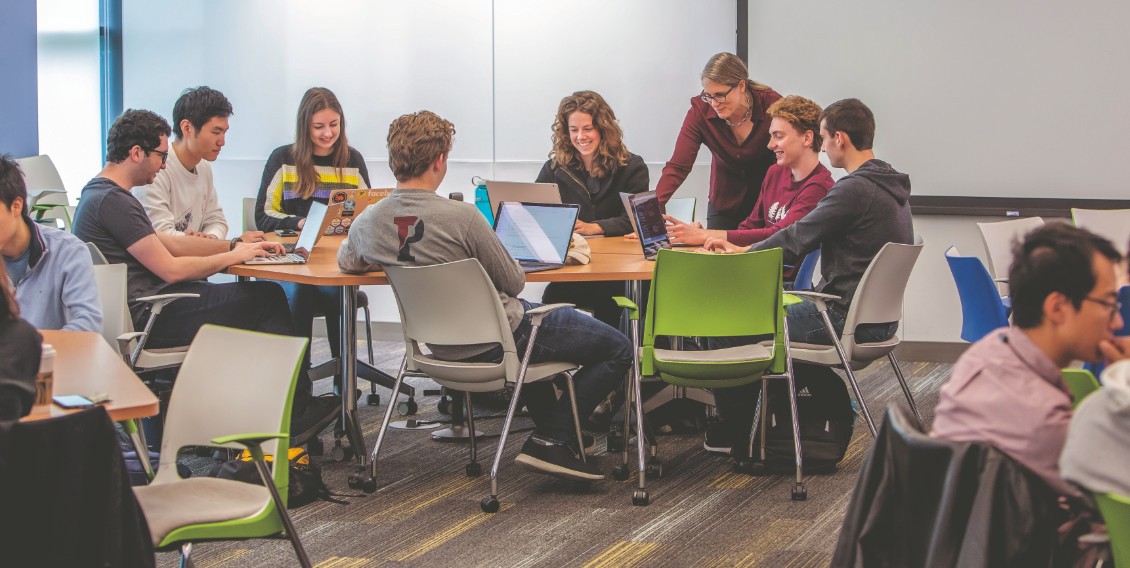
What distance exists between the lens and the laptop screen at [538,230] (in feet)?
13.1

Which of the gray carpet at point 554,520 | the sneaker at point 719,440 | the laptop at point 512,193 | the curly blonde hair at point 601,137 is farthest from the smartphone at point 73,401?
the curly blonde hair at point 601,137

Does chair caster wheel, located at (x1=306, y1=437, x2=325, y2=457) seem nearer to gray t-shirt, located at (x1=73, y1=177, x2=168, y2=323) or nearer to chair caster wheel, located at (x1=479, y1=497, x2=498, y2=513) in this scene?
gray t-shirt, located at (x1=73, y1=177, x2=168, y2=323)

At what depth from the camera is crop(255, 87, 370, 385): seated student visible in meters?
4.97

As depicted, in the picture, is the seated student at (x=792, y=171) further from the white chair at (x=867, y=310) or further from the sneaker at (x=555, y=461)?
the sneaker at (x=555, y=461)

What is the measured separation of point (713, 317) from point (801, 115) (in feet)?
3.75

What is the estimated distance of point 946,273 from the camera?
5906 millimetres

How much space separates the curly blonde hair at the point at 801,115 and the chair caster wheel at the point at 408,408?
1.93m

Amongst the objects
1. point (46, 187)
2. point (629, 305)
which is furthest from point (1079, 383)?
point (46, 187)

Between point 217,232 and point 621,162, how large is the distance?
1.74m

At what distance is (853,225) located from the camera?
4008mm

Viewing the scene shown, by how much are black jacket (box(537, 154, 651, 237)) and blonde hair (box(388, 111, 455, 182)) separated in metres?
1.42

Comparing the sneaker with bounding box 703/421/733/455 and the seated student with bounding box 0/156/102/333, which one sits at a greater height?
the seated student with bounding box 0/156/102/333

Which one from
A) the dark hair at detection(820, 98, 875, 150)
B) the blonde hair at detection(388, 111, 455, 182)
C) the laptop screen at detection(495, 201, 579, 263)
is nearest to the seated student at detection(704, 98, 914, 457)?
the dark hair at detection(820, 98, 875, 150)

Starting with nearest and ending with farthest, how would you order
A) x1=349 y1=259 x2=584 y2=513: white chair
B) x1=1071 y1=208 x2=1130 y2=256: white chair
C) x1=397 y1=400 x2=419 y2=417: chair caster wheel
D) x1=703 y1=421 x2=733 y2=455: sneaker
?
x1=349 y1=259 x2=584 y2=513: white chair → x1=703 y1=421 x2=733 y2=455: sneaker → x1=397 y1=400 x2=419 y2=417: chair caster wheel → x1=1071 y1=208 x2=1130 y2=256: white chair
